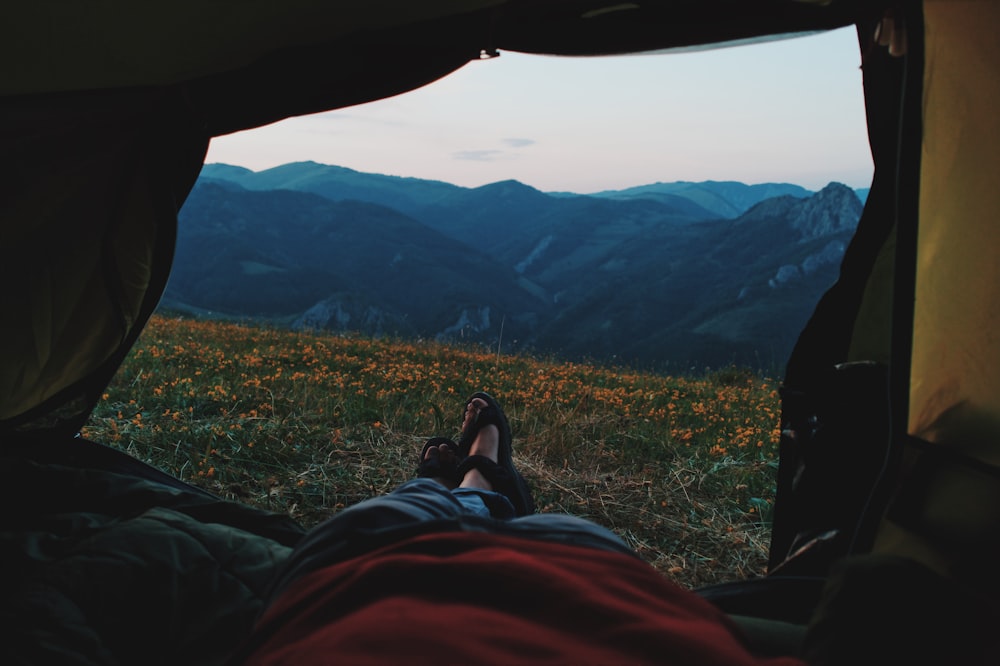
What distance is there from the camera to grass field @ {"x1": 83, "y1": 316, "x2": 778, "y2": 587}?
9.72 feet


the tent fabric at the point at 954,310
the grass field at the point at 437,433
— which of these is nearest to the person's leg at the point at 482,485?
the grass field at the point at 437,433

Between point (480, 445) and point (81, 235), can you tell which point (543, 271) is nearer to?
point (480, 445)

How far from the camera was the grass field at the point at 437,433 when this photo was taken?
117 inches

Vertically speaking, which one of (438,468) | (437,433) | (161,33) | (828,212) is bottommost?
(437,433)

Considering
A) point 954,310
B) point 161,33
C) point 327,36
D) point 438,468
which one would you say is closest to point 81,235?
point 161,33

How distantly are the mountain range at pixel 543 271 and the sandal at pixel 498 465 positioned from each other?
47.3 m

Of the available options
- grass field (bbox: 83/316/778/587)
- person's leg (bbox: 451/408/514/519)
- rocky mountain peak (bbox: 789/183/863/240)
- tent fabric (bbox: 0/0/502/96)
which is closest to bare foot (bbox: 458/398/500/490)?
person's leg (bbox: 451/408/514/519)

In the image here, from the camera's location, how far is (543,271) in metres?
116

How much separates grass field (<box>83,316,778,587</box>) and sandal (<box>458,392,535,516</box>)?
1.24 feet

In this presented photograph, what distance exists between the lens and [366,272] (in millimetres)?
101438

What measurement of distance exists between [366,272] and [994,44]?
102326 millimetres

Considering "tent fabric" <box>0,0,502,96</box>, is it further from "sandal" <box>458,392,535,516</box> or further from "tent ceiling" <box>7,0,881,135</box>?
"sandal" <box>458,392,535,516</box>

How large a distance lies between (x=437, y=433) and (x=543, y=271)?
11337 cm

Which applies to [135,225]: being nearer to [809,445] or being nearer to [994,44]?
[809,445]
